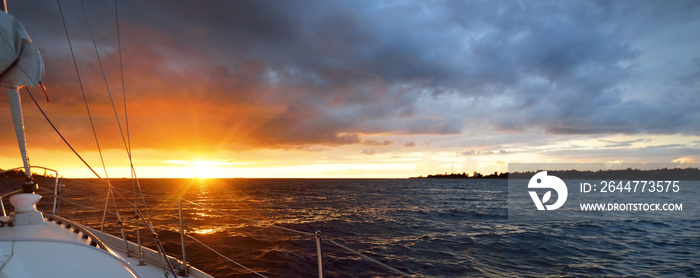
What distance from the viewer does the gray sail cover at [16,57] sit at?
135 inches

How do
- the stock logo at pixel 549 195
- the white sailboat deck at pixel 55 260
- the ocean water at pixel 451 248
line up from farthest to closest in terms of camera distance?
the stock logo at pixel 549 195 < the ocean water at pixel 451 248 < the white sailboat deck at pixel 55 260

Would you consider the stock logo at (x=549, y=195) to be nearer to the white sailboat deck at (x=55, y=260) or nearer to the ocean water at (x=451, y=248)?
the ocean water at (x=451, y=248)

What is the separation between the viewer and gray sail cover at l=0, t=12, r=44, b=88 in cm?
343

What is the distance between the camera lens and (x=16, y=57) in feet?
11.9

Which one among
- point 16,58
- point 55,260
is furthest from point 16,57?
point 55,260

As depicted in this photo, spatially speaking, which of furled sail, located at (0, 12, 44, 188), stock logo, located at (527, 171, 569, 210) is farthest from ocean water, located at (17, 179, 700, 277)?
stock logo, located at (527, 171, 569, 210)

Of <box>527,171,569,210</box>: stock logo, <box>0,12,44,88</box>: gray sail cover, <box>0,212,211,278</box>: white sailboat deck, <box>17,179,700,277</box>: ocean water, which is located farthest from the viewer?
<box>527,171,569,210</box>: stock logo

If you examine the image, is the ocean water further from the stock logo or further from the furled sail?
the stock logo

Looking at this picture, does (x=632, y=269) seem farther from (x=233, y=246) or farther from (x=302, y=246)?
(x=233, y=246)

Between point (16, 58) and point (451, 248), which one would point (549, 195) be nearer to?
point (451, 248)

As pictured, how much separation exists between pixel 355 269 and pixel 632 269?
394 inches

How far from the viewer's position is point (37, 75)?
4.08 m

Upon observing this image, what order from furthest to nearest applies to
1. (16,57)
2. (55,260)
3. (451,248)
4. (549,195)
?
(549,195), (451,248), (16,57), (55,260)

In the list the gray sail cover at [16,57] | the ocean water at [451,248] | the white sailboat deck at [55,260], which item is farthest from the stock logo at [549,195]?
the gray sail cover at [16,57]
